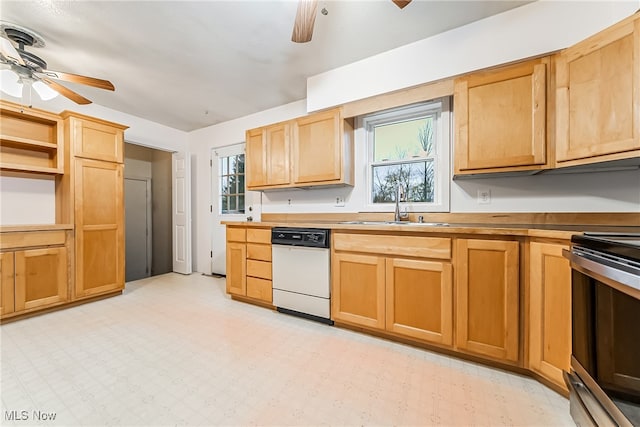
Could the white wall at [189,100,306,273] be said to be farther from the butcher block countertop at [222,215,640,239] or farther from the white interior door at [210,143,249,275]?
the butcher block countertop at [222,215,640,239]

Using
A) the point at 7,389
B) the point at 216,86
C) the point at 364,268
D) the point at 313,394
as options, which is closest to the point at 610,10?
the point at 364,268

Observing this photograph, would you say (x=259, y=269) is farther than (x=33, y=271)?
Yes

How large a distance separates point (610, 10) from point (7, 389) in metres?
4.31

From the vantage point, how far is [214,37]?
6.91 feet

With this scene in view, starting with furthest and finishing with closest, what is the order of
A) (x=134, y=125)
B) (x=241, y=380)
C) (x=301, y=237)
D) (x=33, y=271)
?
(x=134, y=125)
(x=33, y=271)
(x=301, y=237)
(x=241, y=380)

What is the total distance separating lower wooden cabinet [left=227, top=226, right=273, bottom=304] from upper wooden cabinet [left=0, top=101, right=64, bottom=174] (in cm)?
208

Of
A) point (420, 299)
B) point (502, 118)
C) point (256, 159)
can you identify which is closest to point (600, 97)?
point (502, 118)

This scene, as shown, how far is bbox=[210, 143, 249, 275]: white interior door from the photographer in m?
3.97

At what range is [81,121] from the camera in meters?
2.83

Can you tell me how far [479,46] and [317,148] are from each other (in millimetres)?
1590

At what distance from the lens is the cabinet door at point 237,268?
288 centimetres

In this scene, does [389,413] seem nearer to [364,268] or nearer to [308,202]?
[364,268]

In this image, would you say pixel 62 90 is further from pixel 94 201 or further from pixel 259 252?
pixel 259 252

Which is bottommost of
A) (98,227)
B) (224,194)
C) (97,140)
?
(98,227)
